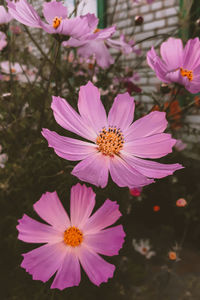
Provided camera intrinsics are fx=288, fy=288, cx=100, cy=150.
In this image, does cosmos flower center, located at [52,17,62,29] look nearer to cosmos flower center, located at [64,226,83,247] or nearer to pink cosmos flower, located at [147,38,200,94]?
pink cosmos flower, located at [147,38,200,94]

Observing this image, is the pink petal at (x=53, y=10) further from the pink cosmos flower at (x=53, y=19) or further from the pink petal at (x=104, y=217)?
the pink petal at (x=104, y=217)

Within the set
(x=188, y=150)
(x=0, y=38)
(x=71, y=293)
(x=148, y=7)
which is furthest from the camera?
(x=148, y=7)

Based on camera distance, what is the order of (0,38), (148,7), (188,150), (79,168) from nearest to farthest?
(79,168) → (0,38) → (188,150) → (148,7)

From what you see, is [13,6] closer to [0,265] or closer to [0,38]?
[0,38]

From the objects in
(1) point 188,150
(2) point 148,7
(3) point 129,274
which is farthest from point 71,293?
(2) point 148,7

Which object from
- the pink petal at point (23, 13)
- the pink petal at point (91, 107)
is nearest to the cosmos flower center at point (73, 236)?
the pink petal at point (91, 107)

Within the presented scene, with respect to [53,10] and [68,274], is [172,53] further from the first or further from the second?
[68,274]

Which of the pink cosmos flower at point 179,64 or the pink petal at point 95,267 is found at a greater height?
the pink cosmos flower at point 179,64
